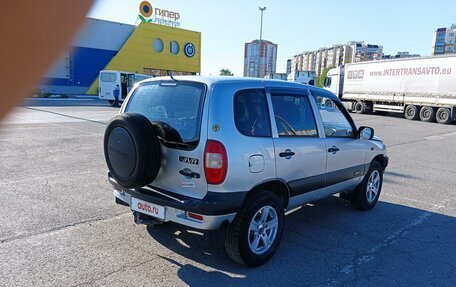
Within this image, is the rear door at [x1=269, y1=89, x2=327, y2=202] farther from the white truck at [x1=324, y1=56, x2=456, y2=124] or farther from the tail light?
the white truck at [x1=324, y1=56, x2=456, y2=124]

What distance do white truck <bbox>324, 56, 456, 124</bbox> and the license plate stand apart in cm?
2149

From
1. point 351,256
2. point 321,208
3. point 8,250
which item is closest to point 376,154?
point 321,208

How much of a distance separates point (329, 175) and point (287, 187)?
879mm

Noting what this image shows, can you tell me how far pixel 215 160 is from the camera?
3070 mm

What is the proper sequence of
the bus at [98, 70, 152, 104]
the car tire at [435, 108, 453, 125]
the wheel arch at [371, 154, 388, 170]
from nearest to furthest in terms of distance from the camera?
the wheel arch at [371, 154, 388, 170] < the car tire at [435, 108, 453, 125] < the bus at [98, 70, 152, 104]

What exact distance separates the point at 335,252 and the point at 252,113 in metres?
1.76

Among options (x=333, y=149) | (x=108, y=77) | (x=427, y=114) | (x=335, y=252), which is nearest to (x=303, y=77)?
(x=427, y=114)

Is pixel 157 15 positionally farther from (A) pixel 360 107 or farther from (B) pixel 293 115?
(B) pixel 293 115

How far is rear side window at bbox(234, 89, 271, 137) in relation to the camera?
3316 millimetres

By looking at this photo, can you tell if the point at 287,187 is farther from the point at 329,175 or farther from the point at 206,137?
the point at 206,137

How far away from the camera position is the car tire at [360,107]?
25906 mm

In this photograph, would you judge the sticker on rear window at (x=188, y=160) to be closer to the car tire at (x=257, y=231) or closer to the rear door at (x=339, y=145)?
the car tire at (x=257, y=231)

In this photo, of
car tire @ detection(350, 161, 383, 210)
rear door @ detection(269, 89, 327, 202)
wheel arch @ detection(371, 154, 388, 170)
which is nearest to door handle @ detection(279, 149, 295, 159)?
rear door @ detection(269, 89, 327, 202)

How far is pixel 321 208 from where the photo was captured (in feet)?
17.1
